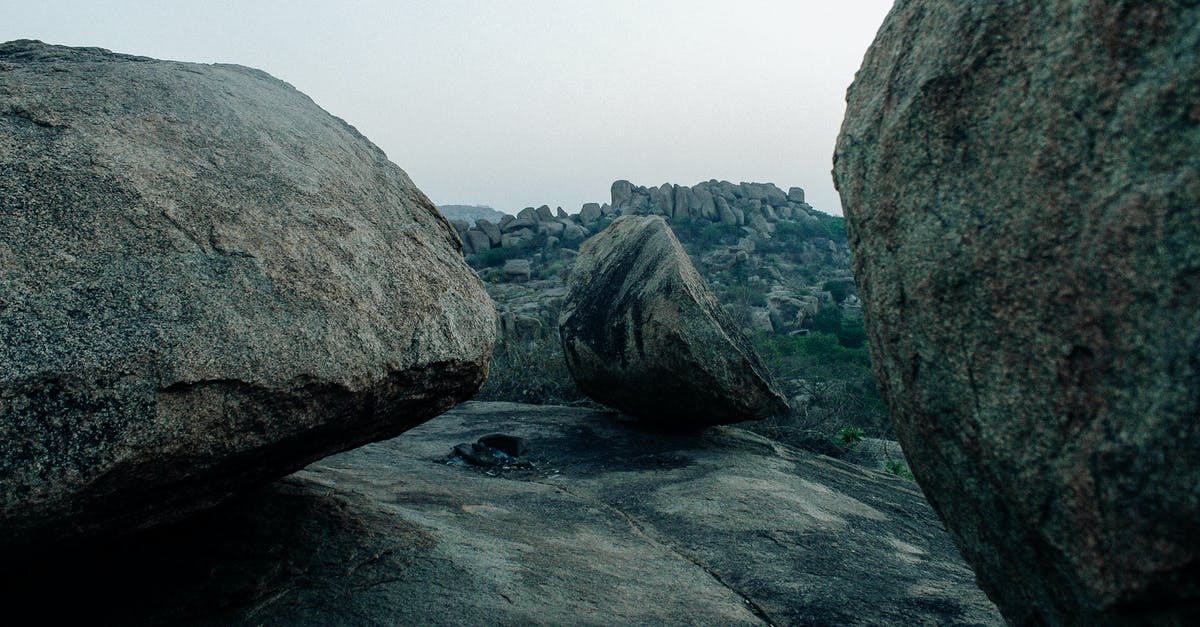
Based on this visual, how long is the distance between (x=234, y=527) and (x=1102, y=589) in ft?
7.43

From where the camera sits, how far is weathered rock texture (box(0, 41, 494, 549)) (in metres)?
1.62

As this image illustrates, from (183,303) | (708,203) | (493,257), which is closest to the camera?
(183,303)

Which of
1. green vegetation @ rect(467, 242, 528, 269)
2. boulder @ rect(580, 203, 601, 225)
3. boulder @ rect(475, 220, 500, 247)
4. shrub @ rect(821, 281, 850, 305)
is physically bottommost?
green vegetation @ rect(467, 242, 528, 269)

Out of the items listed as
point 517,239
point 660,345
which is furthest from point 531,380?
point 517,239

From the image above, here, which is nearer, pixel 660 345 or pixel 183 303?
pixel 183 303

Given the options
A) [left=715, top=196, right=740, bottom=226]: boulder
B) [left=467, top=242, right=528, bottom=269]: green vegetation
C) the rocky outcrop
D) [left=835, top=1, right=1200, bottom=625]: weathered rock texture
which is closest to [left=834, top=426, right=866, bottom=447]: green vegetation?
[left=835, top=1, right=1200, bottom=625]: weathered rock texture

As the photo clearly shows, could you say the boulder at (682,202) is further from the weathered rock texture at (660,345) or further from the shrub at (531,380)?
the weathered rock texture at (660,345)

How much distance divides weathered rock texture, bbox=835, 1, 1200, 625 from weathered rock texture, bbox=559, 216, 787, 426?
123 inches

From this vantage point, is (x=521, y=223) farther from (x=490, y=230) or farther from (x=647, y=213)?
(x=647, y=213)

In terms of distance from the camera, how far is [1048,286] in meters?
1.21

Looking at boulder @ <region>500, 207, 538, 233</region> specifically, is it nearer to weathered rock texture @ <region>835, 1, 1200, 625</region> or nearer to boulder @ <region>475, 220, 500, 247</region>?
boulder @ <region>475, 220, 500, 247</region>

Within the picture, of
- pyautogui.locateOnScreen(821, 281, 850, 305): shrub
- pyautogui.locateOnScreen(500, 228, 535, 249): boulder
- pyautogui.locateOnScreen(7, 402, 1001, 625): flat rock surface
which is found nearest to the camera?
pyautogui.locateOnScreen(7, 402, 1001, 625): flat rock surface

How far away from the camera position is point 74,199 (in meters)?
1.91

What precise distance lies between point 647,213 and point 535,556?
28.2 m
